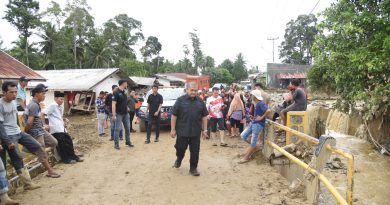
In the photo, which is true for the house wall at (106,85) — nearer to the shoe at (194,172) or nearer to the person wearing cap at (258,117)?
the person wearing cap at (258,117)

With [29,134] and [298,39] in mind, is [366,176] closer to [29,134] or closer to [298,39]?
[29,134]

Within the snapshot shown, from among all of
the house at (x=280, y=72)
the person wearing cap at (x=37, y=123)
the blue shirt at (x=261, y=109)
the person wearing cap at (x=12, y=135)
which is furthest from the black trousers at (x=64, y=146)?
the house at (x=280, y=72)

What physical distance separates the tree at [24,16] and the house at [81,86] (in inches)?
788

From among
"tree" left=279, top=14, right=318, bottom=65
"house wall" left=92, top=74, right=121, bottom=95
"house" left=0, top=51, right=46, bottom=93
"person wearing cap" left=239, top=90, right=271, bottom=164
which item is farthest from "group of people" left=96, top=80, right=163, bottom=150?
"tree" left=279, top=14, right=318, bottom=65

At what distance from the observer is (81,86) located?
23.6m

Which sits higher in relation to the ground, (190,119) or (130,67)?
(130,67)

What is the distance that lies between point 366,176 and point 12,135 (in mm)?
9680

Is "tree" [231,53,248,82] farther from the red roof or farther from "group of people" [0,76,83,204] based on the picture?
"group of people" [0,76,83,204]

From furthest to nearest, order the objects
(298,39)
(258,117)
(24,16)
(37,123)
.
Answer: (298,39) → (24,16) → (258,117) → (37,123)

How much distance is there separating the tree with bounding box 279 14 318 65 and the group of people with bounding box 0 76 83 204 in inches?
2540

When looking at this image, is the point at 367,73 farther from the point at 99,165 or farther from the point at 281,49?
the point at 281,49

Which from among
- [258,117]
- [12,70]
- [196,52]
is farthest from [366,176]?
[196,52]

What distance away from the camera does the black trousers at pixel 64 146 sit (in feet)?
23.8

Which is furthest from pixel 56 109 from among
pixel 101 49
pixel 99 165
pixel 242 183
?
pixel 101 49
